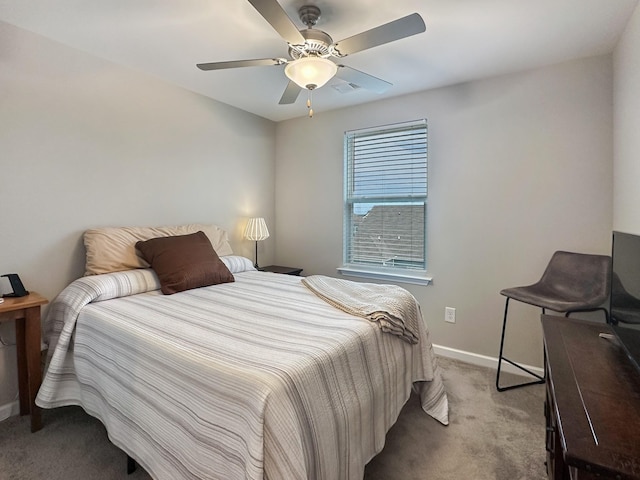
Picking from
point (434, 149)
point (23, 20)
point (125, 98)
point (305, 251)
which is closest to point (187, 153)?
point (125, 98)

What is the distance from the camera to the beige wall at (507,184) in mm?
2262

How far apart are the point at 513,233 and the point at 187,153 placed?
2.95 metres

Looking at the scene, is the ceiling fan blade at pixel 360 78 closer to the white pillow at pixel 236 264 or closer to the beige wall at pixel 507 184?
the beige wall at pixel 507 184

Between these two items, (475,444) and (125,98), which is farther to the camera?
(125,98)

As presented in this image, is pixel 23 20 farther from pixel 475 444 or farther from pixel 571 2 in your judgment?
pixel 475 444

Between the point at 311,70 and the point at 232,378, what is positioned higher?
the point at 311,70

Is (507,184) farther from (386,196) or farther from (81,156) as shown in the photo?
(81,156)

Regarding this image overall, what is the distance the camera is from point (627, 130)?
185 cm

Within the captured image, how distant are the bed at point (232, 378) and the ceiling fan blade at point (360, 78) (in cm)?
140

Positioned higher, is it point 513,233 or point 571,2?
point 571,2

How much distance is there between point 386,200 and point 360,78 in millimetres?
1443

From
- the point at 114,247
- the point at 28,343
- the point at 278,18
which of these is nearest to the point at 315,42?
the point at 278,18

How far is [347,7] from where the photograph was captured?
1746 mm

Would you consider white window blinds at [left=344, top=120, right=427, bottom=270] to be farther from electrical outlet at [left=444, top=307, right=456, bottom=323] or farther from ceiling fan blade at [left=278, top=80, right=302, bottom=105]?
ceiling fan blade at [left=278, top=80, right=302, bottom=105]
